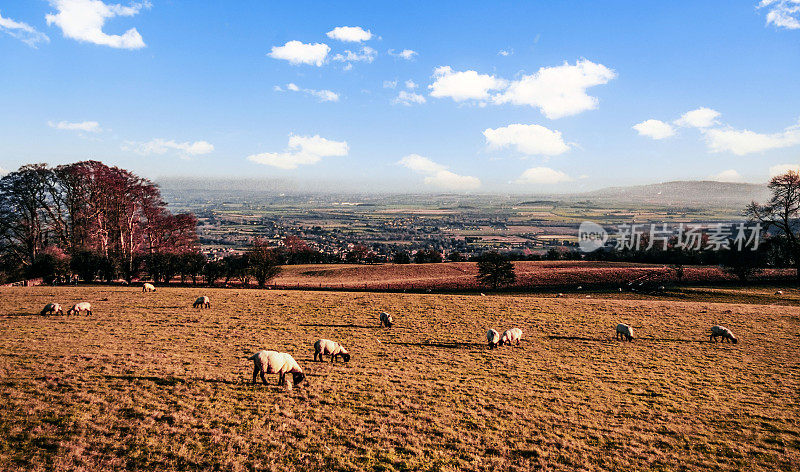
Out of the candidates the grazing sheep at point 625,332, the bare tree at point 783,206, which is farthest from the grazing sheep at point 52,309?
the bare tree at point 783,206

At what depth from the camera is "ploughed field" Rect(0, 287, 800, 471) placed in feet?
32.8

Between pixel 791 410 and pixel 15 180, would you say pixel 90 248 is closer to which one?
pixel 15 180

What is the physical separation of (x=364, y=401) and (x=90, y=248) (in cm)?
5457

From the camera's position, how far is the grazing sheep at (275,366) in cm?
1406

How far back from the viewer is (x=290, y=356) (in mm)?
14961

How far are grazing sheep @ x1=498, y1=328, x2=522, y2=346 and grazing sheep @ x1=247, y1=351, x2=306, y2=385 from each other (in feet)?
44.8

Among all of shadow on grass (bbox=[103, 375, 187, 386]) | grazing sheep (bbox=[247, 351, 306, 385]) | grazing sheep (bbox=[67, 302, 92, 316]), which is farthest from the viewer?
grazing sheep (bbox=[67, 302, 92, 316])

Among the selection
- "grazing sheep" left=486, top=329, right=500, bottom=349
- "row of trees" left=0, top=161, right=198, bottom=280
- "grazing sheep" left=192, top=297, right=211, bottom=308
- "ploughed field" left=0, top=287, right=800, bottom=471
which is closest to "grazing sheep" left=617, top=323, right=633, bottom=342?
"ploughed field" left=0, top=287, right=800, bottom=471

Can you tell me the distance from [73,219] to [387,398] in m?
61.4

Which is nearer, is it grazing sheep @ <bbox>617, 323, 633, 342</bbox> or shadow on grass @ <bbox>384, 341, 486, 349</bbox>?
shadow on grass @ <bbox>384, 341, 486, 349</bbox>

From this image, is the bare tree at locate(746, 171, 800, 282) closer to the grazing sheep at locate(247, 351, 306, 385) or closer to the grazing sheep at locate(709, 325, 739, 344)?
the grazing sheep at locate(709, 325, 739, 344)

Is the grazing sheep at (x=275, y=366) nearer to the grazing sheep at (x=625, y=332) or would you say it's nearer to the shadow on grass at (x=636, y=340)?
the shadow on grass at (x=636, y=340)

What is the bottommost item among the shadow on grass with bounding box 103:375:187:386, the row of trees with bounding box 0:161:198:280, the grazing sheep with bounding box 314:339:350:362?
the grazing sheep with bounding box 314:339:350:362

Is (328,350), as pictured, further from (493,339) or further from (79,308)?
(79,308)
